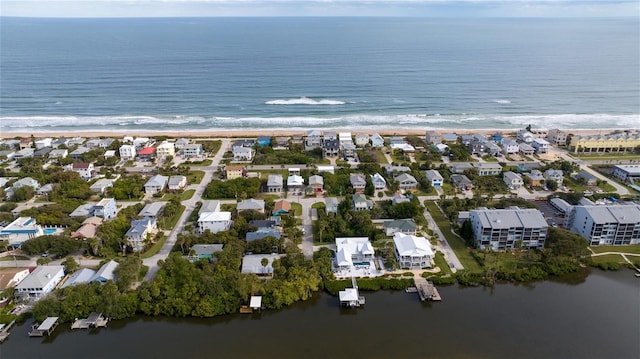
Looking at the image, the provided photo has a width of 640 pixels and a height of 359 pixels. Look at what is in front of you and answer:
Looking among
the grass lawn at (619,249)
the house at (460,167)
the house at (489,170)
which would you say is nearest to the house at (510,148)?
the house at (489,170)

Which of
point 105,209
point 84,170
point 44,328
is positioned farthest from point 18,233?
point 84,170

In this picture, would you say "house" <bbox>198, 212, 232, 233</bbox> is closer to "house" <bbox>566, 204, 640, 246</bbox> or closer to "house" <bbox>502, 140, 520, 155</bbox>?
"house" <bbox>566, 204, 640, 246</bbox>

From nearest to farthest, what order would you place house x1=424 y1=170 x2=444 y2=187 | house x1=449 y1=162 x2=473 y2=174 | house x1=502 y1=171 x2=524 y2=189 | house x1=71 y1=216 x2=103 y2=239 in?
house x1=71 y1=216 x2=103 y2=239, house x1=502 y1=171 x2=524 y2=189, house x1=424 y1=170 x2=444 y2=187, house x1=449 y1=162 x2=473 y2=174

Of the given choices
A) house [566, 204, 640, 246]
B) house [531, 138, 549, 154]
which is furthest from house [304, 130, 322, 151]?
house [566, 204, 640, 246]

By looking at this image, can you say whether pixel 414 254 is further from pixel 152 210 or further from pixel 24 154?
pixel 24 154

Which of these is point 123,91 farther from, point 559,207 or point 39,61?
point 559,207

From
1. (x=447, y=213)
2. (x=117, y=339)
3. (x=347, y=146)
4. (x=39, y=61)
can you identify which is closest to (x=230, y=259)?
(x=117, y=339)

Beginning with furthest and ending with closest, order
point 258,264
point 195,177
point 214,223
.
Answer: point 195,177, point 214,223, point 258,264
